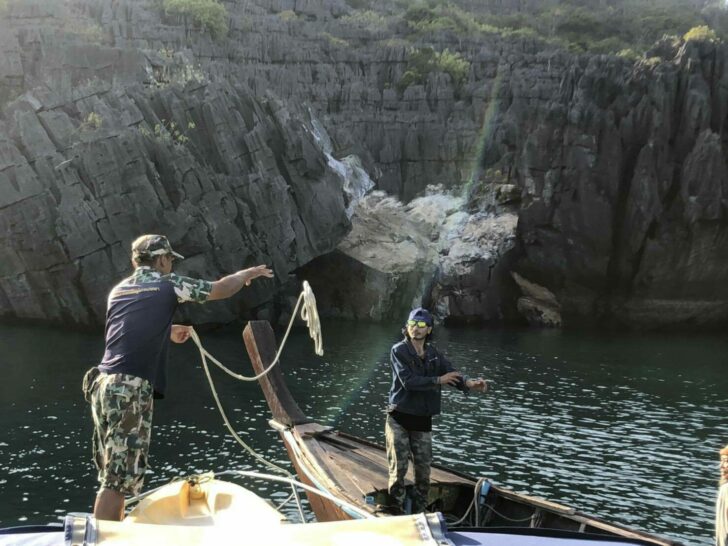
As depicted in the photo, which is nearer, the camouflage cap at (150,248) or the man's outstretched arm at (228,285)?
the man's outstretched arm at (228,285)

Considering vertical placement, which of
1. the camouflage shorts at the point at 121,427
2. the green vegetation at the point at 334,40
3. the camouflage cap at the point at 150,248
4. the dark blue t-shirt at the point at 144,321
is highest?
the green vegetation at the point at 334,40

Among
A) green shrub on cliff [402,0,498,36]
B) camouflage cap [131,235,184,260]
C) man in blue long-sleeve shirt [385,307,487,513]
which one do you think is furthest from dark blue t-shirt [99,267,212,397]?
green shrub on cliff [402,0,498,36]

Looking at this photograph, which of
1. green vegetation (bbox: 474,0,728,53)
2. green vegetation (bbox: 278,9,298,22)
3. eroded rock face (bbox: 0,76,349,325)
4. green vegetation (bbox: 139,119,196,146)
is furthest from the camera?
green vegetation (bbox: 474,0,728,53)

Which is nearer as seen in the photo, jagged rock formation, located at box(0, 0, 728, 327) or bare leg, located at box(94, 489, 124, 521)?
bare leg, located at box(94, 489, 124, 521)

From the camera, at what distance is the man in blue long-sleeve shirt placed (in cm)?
1099

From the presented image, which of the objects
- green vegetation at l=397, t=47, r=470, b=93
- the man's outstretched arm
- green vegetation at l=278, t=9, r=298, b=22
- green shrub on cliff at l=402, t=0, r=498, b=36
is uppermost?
green shrub on cliff at l=402, t=0, r=498, b=36

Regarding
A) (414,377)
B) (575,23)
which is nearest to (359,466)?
(414,377)

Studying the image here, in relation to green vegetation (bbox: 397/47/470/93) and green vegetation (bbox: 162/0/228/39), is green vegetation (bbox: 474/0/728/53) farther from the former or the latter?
green vegetation (bbox: 162/0/228/39)

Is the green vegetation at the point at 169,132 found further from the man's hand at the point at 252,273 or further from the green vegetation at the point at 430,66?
the man's hand at the point at 252,273

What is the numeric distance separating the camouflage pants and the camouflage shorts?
12.3ft

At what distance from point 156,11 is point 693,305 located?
2047 inches

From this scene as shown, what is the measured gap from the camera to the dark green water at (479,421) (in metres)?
18.7

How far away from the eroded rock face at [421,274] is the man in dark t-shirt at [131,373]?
160ft

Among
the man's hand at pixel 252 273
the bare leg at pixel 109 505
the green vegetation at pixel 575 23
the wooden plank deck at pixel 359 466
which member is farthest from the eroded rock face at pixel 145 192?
the green vegetation at pixel 575 23
